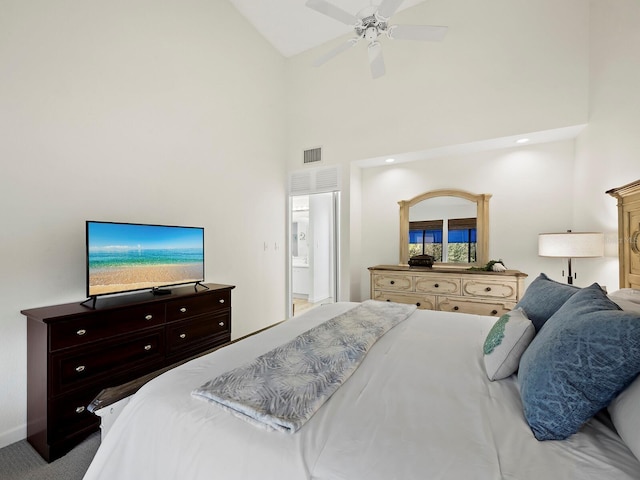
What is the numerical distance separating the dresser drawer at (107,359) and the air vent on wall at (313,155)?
9.61 feet

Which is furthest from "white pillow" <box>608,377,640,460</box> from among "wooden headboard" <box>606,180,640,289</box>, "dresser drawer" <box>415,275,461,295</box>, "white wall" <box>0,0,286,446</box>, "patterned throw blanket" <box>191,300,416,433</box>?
"white wall" <box>0,0,286,446</box>

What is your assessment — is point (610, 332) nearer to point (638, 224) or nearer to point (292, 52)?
point (638, 224)

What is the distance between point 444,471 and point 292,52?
501cm

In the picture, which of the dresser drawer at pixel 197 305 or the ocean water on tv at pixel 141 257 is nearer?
the ocean water on tv at pixel 141 257

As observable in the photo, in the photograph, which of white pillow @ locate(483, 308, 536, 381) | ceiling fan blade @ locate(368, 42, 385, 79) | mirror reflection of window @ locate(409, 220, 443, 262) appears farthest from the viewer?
mirror reflection of window @ locate(409, 220, 443, 262)

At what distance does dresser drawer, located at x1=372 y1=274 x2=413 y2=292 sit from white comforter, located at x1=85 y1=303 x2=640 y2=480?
224 centimetres

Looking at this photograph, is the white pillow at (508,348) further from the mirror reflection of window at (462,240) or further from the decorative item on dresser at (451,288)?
the mirror reflection of window at (462,240)

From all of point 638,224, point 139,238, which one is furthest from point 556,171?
point 139,238

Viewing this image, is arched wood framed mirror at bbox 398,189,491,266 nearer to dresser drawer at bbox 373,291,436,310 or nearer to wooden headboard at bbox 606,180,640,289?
dresser drawer at bbox 373,291,436,310

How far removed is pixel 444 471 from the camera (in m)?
0.69

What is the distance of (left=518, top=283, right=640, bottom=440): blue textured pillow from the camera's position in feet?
2.50

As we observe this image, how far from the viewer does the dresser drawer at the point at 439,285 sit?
3.23m

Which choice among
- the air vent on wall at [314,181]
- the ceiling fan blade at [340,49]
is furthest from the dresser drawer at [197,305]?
the ceiling fan blade at [340,49]

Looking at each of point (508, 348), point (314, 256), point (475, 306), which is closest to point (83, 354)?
point (508, 348)
